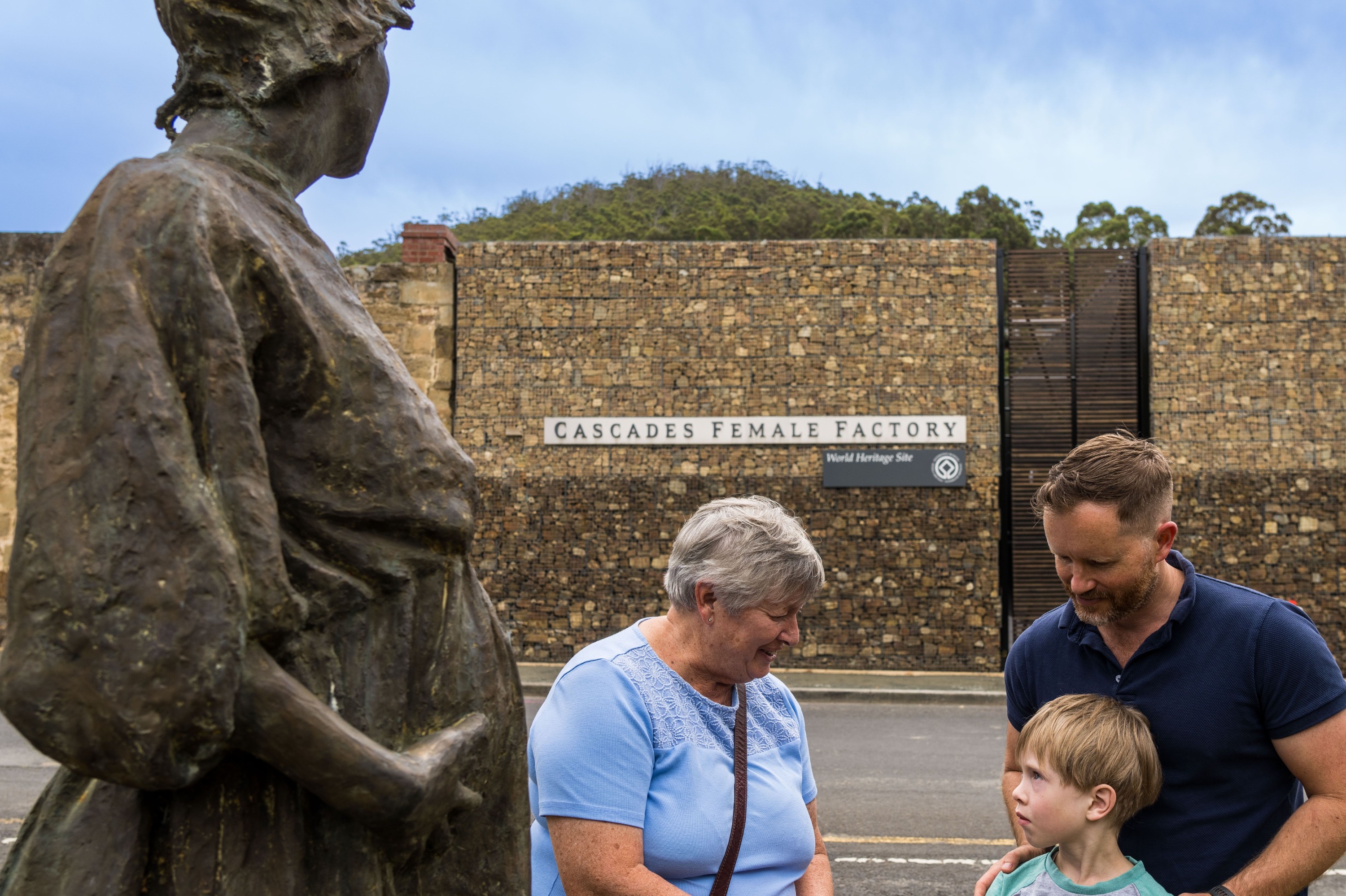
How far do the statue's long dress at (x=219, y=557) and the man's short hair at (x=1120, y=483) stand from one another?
1356 mm

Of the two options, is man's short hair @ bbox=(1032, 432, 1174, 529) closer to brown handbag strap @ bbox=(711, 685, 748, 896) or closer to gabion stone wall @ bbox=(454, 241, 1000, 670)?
brown handbag strap @ bbox=(711, 685, 748, 896)

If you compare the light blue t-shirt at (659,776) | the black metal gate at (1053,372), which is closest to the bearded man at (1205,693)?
the light blue t-shirt at (659,776)

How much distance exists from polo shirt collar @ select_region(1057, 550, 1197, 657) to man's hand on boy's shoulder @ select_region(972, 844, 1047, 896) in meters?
0.48

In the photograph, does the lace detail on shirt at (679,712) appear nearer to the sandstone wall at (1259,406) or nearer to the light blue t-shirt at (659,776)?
the light blue t-shirt at (659,776)

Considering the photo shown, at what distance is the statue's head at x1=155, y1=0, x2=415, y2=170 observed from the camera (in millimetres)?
1557

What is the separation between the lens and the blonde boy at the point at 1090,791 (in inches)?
93.3

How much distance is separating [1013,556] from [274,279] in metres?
14.7

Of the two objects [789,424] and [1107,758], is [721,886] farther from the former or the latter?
[789,424]

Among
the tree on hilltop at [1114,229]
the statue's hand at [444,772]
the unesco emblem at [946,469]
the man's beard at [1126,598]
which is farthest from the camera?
the tree on hilltop at [1114,229]

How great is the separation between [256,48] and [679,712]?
1475mm

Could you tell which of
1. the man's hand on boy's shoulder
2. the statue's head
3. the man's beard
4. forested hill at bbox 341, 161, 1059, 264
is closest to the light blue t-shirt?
the man's hand on boy's shoulder

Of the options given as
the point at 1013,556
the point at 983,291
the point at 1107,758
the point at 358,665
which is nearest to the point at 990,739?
the point at 1013,556

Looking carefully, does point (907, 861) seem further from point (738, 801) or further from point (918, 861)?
point (738, 801)

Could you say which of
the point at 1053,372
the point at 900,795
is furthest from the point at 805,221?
the point at 900,795
